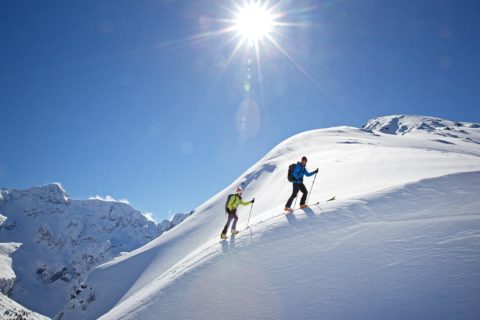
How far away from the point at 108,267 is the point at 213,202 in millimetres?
23663

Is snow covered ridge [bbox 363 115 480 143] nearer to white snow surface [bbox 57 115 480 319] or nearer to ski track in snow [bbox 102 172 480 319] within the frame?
ski track in snow [bbox 102 172 480 319]

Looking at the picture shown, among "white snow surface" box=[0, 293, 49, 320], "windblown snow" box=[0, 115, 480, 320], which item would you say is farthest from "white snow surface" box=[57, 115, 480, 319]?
"white snow surface" box=[0, 293, 49, 320]

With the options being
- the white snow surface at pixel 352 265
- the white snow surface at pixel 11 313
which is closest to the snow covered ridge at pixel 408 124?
the white snow surface at pixel 352 265

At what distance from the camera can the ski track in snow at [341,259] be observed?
5328 mm

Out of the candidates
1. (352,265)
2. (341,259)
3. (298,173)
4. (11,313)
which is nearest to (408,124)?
(298,173)

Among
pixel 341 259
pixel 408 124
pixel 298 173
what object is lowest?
pixel 341 259

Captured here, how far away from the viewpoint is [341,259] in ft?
22.4

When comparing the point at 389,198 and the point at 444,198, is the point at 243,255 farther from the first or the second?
the point at 444,198

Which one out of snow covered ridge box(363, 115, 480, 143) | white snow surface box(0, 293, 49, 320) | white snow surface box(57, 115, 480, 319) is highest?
snow covered ridge box(363, 115, 480, 143)

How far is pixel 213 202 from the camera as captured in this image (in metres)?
51.5

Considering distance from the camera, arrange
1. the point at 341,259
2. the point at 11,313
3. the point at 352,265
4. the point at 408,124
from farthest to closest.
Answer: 1. the point at 408,124
2. the point at 11,313
3. the point at 341,259
4. the point at 352,265

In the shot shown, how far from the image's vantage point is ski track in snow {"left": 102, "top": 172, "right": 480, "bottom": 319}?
5.33m

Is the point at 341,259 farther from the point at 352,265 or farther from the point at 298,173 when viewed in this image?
the point at 298,173

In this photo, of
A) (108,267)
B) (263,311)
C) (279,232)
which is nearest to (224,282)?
(263,311)
